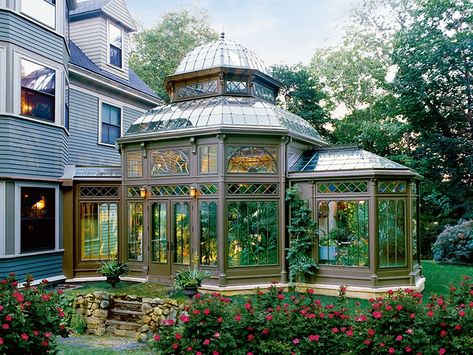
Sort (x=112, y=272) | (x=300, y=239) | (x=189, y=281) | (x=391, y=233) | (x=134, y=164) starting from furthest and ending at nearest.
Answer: (x=134, y=164), (x=112, y=272), (x=300, y=239), (x=391, y=233), (x=189, y=281)

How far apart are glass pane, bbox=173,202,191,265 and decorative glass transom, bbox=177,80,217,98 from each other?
10.4 feet

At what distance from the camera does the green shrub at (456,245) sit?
1470 cm

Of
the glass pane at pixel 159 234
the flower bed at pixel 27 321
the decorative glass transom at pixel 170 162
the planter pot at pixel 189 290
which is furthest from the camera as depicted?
the glass pane at pixel 159 234

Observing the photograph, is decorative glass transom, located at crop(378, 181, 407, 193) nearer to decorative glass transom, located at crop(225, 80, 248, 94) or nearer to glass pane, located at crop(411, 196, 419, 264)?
glass pane, located at crop(411, 196, 419, 264)

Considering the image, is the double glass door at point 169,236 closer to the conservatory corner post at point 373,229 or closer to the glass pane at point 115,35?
the conservatory corner post at point 373,229

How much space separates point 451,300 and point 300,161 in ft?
18.6

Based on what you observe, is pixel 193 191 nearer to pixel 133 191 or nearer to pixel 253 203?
pixel 253 203

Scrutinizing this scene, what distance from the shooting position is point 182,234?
958 cm

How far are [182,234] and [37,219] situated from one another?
11.7 ft

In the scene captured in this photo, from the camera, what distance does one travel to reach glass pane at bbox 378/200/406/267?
8852mm

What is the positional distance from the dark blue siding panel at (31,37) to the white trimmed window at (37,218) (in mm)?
3265

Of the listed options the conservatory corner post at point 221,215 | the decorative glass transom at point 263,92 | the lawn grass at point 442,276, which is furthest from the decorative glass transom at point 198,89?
the lawn grass at point 442,276

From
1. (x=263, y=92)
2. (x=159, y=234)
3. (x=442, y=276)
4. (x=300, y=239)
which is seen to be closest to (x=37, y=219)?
(x=159, y=234)

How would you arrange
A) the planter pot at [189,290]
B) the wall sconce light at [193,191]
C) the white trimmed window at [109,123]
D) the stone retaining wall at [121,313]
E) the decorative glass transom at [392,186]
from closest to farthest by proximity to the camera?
the stone retaining wall at [121,313], the planter pot at [189,290], the decorative glass transom at [392,186], the wall sconce light at [193,191], the white trimmed window at [109,123]
